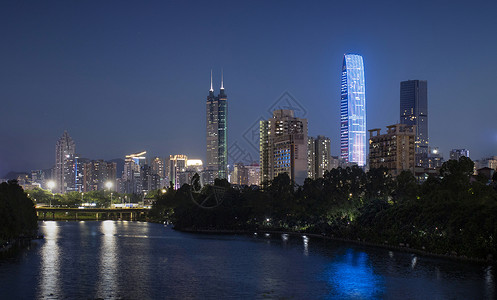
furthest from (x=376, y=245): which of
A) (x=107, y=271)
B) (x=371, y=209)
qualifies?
(x=107, y=271)

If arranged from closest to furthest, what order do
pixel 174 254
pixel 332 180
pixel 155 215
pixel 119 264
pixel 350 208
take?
pixel 119 264, pixel 174 254, pixel 350 208, pixel 332 180, pixel 155 215

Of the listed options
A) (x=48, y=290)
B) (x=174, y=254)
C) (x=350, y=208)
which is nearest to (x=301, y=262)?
(x=174, y=254)

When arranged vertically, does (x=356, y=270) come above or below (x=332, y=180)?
below

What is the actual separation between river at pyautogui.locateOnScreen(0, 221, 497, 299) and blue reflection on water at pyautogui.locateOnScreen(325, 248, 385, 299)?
0.26ft

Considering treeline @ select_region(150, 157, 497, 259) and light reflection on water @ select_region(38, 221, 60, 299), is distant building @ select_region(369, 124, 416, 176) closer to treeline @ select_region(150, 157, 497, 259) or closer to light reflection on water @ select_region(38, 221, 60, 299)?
treeline @ select_region(150, 157, 497, 259)

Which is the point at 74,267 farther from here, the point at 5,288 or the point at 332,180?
the point at 332,180

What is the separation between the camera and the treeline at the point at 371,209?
60.4 m

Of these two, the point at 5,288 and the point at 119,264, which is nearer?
the point at 5,288

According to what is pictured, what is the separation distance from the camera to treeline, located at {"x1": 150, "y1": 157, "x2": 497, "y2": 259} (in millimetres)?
60406

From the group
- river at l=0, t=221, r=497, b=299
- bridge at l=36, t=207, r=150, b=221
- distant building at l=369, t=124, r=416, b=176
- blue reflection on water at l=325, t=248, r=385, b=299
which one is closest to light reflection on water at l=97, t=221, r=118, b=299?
river at l=0, t=221, r=497, b=299

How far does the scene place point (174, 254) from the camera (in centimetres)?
6850

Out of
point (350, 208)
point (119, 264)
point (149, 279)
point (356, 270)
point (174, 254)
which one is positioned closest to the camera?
point (149, 279)

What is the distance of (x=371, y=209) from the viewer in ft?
275

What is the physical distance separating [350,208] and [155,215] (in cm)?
8209
